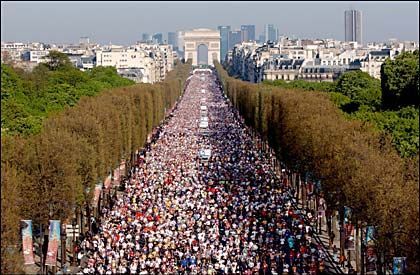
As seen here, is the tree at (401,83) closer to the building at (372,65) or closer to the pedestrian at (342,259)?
the pedestrian at (342,259)

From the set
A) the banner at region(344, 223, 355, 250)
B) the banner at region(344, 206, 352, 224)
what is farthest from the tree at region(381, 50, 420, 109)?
the banner at region(344, 206, 352, 224)

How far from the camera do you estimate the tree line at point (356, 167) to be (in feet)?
87.2

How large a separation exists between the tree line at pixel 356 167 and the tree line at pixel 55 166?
1015 centimetres

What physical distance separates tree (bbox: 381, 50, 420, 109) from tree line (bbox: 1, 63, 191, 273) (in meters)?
19.1

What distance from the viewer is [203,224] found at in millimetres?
38531

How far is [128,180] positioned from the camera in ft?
177

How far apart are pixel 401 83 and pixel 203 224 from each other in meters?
28.5

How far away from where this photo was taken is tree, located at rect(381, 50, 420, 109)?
60.6 meters

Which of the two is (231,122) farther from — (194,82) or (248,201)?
(194,82)

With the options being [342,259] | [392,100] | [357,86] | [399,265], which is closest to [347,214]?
[342,259]

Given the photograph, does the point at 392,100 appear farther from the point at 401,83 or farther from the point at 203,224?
the point at 203,224

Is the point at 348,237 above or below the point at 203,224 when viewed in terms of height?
above

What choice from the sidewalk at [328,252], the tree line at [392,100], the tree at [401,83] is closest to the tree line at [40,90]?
the sidewalk at [328,252]

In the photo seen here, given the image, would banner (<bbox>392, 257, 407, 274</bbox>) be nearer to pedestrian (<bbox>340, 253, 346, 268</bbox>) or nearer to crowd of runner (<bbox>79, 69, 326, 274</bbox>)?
crowd of runner (<bbox>79, 69, 326, 274</bbox>)
